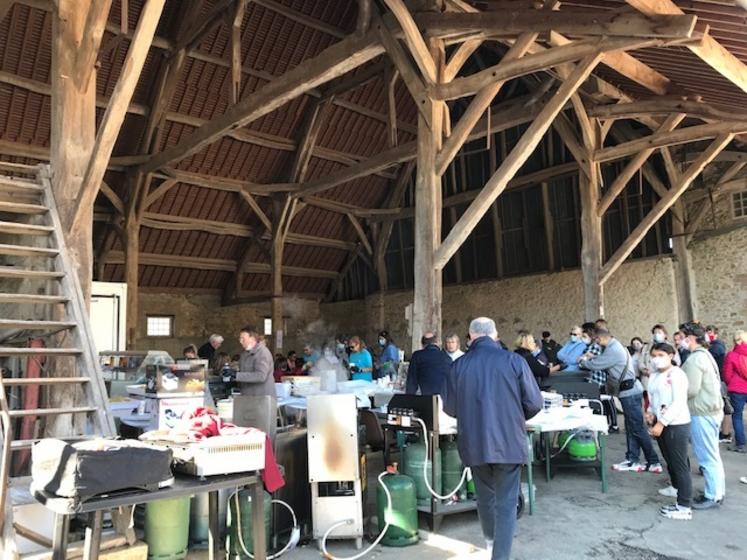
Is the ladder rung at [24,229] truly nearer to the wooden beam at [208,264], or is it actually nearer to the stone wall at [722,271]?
the wooden beam at [208,264]

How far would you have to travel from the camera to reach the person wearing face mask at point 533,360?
6.38 meters

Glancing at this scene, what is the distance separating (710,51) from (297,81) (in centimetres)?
478

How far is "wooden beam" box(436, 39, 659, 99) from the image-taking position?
19.1 ft

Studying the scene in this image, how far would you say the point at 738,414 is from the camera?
22.8 feet

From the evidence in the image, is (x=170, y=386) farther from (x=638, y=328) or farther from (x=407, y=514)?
(x=638, y=328)

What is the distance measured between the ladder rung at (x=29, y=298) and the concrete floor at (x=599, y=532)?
1.95 meters

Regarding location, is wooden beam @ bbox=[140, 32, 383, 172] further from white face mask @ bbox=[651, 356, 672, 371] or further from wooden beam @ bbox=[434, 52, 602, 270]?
white face mask @ bbox=[651, 356, 672, 371]

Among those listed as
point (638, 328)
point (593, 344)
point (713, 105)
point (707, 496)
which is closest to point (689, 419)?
point (707, 496)

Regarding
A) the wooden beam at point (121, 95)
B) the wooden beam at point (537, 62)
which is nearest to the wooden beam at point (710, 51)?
the wooden beam at point (537, 62)

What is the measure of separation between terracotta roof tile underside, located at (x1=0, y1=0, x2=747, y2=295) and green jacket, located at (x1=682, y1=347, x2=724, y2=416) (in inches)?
130

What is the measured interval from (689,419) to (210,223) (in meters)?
11.5

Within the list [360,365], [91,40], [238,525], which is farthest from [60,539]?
[360,365]

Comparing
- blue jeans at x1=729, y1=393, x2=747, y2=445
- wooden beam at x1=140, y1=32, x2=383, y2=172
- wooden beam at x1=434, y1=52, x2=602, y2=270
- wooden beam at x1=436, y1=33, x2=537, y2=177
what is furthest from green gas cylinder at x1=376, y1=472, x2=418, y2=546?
wooden beam at x1=140, y1=32, x2=383, y2=172

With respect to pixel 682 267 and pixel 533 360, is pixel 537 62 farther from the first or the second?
pixel 682 267
